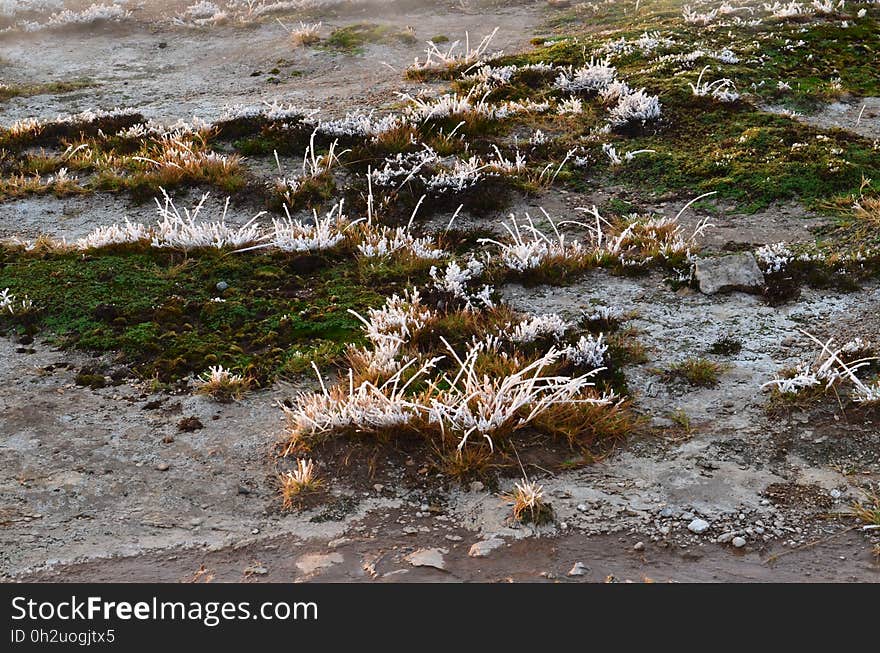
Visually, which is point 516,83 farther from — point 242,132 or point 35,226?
point 35,226

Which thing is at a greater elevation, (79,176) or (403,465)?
(79,176)

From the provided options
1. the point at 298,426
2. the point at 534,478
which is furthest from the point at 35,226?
the point at 534,478

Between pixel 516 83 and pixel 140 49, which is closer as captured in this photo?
pixel 516 83

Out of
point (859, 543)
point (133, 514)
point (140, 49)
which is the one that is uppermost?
point (140, 49)

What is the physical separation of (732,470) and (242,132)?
8.93m

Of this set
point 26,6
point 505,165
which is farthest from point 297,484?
point 26,6

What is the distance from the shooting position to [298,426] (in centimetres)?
545

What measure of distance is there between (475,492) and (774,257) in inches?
179

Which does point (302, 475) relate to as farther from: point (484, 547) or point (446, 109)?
point (446, 109)

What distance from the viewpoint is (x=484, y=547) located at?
4.58 metres

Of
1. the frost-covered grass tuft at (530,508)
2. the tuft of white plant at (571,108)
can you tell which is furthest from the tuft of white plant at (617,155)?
the frost-covered grass tuft at (530,508)

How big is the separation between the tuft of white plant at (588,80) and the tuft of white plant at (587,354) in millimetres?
7482

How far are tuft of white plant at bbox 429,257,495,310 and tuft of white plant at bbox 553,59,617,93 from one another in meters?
6.01

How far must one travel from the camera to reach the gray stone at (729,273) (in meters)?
7.57
